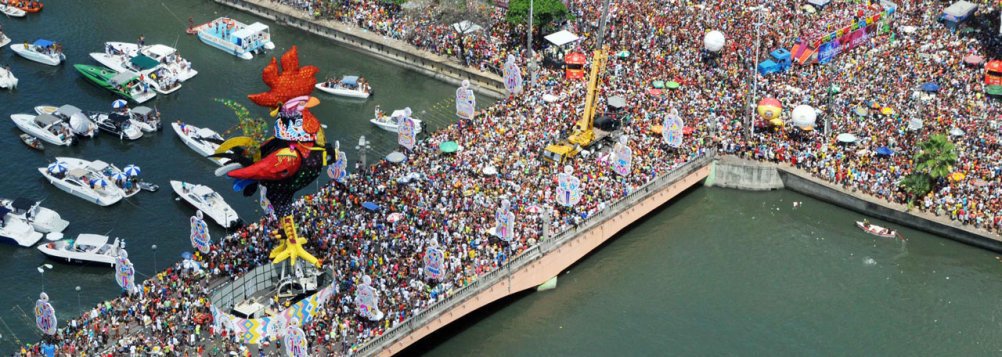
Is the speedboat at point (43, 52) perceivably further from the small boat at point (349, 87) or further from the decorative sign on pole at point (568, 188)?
the decorative sign on pole at point (568, 188)

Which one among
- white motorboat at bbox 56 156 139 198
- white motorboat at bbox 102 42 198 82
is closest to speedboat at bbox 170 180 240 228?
white motorboat at bbox 56 156 139 198

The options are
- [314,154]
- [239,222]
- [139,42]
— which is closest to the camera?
[314,154]

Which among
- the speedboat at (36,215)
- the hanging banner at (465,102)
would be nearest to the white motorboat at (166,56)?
the speedboat at (36,215)

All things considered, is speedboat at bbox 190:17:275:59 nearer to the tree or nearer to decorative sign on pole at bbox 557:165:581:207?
the tree

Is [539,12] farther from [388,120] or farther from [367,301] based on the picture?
[367,301]

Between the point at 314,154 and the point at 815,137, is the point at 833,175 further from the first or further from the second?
the point at 314,154

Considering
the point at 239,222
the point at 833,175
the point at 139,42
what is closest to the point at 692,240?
the point at 833,175
